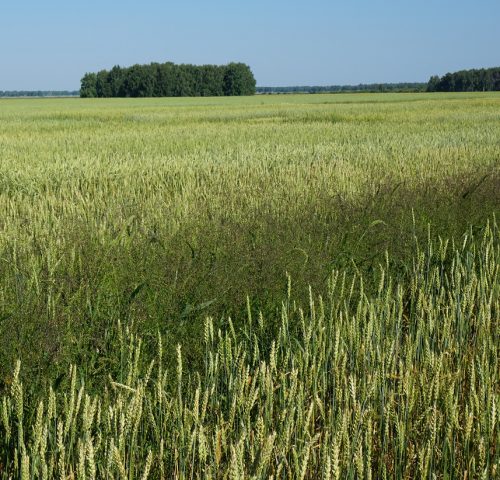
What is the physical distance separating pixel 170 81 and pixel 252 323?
293 ft

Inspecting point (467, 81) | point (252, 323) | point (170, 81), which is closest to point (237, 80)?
point (170, 81)

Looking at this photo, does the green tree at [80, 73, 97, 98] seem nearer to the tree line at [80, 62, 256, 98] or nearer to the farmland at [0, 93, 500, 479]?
the tree line at [80, 62, 256, 98]

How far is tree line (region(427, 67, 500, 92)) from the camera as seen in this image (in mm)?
90125

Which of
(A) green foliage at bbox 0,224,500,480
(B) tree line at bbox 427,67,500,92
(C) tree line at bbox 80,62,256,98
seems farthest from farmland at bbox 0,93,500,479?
(B) tree line at bbox 427,67,500,92

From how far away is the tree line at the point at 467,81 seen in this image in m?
90.1

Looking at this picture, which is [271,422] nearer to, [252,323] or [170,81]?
[252,323]

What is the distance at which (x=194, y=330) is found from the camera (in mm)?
3305

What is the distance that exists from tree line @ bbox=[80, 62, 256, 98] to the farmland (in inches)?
3272

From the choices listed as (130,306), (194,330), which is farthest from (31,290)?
(194,330)

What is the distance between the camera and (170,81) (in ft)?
296

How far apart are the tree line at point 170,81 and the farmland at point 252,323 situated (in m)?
83.1

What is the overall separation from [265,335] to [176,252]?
79 centimetres

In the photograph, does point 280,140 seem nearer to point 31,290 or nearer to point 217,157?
point 217,157

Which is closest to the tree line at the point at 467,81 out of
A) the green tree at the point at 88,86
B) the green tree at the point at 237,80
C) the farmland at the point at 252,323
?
the green tree at the point at 237,80
